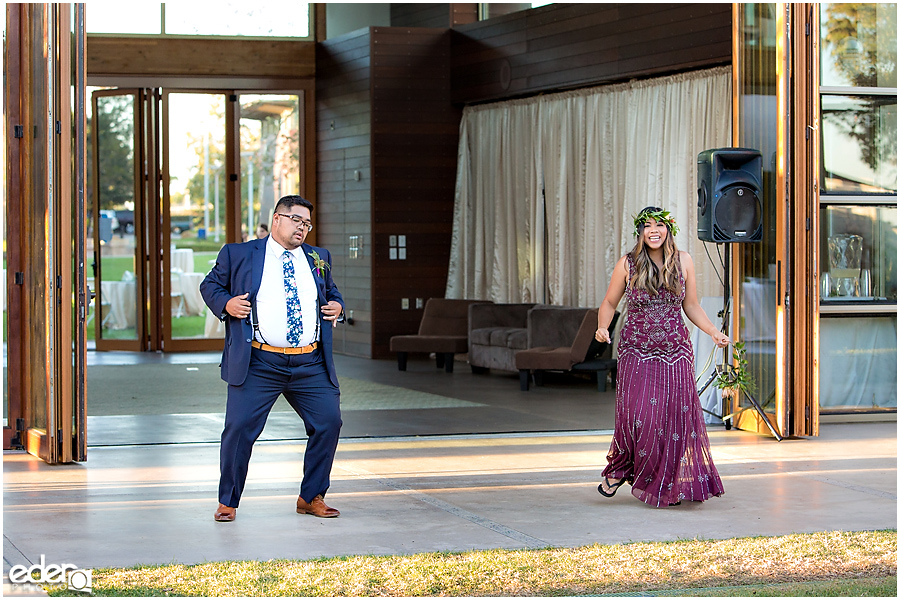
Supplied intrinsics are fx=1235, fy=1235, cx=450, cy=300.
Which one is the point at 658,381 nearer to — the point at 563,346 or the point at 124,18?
the point at 563,346

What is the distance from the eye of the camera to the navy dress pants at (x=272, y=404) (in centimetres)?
511

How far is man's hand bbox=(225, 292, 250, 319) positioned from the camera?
499 cm

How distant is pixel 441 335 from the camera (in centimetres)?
1241

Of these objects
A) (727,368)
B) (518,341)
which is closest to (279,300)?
(727,368)

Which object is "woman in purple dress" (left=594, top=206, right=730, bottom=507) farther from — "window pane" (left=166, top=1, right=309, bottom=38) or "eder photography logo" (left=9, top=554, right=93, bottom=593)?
"window pane" (left=166, top=1, right=309, bottom=38)

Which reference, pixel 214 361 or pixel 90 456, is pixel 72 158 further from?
pixel 214 361

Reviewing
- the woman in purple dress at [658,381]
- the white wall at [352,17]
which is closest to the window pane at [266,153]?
the white wall at [352,17]

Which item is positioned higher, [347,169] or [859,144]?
[347,169]

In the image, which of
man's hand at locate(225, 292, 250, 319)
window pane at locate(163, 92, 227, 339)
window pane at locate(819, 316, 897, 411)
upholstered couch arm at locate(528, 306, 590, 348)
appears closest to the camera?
man's hand at locate(225, 292, 250, 319)

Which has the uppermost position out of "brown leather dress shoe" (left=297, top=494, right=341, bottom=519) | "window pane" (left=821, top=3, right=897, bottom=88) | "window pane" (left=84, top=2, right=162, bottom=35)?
"window pane" (left=84, top=2, right=162, bottom=35)

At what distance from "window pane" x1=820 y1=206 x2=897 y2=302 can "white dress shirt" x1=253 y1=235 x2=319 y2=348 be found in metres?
4.16

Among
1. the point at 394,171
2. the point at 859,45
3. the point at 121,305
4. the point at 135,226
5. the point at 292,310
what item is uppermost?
the point at 859,45

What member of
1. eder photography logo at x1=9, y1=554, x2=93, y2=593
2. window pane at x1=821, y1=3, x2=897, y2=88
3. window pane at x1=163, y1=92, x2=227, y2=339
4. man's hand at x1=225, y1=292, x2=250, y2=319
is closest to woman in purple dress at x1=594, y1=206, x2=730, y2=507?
man's hand at x1=225, y1=292, x2=250, y2=319

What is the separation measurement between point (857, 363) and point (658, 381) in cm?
321
